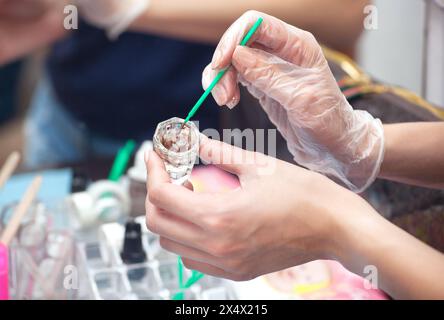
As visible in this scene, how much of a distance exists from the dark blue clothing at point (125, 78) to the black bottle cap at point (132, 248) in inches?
18.7

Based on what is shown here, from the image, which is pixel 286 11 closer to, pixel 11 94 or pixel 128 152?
pixel 128 152

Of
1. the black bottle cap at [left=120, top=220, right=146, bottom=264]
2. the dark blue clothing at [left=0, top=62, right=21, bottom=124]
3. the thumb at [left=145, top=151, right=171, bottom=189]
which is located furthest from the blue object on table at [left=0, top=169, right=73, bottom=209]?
the dark blue clothing at [left=0, top=62, right=21, bottom=124]

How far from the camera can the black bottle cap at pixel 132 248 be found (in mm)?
837

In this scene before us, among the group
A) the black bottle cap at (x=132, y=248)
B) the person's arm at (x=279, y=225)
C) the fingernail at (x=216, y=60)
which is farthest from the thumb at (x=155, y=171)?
the black bottle cap at (x=132, y=248)

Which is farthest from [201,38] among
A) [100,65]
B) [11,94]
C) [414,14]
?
[11,94]

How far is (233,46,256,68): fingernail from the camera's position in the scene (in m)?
0.62

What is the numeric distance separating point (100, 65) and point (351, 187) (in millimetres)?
804

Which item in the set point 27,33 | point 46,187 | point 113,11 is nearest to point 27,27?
point 27,33

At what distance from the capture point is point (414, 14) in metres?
0.94

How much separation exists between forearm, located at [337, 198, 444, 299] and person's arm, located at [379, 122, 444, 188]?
153 mm

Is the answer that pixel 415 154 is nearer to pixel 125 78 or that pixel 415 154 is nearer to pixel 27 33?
pixel 125 78

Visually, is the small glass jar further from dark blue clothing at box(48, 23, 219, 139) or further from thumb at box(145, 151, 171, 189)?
dark blue clothing at box(48, 23, 219, 139)

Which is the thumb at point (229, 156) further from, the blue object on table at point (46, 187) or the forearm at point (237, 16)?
the blue object on table at point (46, 187)

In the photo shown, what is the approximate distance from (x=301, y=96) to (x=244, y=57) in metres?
0.08
